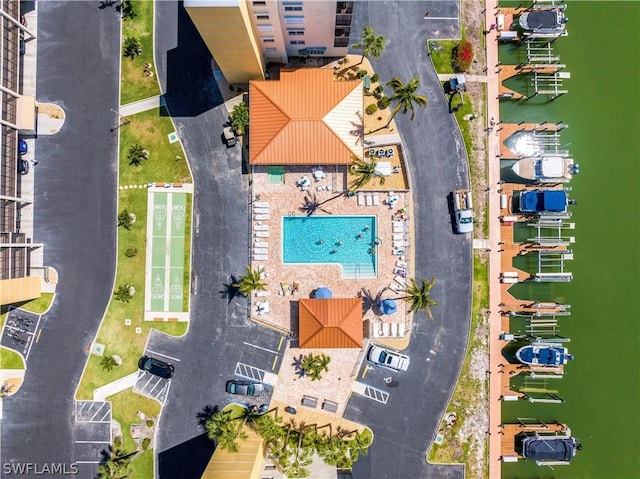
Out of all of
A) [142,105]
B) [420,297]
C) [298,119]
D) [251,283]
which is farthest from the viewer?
[142,105]

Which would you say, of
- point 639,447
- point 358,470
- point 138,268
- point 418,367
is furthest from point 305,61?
point 639,447

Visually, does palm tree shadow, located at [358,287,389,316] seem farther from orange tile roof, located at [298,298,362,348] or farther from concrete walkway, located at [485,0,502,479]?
concrete walkway, located at [485,0,502,479]

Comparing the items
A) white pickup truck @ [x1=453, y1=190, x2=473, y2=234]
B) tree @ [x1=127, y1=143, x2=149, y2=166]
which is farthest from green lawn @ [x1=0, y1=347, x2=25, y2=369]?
white pickup truck @ [x1=453, y1=190, x2=473, y2=234]

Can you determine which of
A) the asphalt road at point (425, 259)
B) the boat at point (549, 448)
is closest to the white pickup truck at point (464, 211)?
the asphalt road at point (425, 259)

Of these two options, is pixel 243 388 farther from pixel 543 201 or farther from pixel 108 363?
pixel 543 201

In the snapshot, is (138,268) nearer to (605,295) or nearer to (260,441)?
(260,441)

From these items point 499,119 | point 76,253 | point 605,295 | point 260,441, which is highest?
point 499,119

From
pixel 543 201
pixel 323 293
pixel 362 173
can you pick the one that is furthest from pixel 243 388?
pixel 543 201
